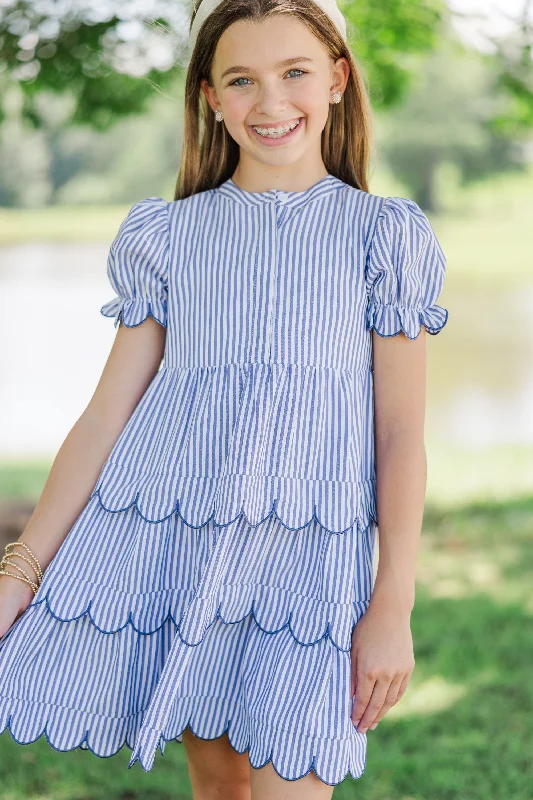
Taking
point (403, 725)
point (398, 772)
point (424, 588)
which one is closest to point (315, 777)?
point (398, 772)

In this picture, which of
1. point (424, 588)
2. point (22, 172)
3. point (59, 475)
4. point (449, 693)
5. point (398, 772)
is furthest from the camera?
point (22, 172)

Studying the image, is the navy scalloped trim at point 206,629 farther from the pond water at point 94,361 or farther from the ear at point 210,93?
the pond water at point 94,361

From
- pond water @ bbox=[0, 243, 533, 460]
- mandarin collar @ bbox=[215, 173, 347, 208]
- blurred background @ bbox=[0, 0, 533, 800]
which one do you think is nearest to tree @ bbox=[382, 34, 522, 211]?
pond water @ bbox=[0, 243, 533, 460]

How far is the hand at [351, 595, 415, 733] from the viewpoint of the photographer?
5.33ft

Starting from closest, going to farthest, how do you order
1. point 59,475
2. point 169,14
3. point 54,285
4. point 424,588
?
point 59,475 < point 169,14 < point 424,588 < point 54,285

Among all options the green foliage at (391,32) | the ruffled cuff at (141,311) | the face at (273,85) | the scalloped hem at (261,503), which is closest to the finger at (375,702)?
the scalloped hem at (261,503)

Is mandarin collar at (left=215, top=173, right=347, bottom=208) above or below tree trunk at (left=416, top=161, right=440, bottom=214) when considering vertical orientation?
below

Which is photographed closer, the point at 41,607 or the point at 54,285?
the point at 41,607

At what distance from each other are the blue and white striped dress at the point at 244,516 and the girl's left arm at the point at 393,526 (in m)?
0.03

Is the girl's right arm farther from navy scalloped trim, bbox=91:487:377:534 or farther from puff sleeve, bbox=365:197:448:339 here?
puff sleeve, bbox=365:197:448:339

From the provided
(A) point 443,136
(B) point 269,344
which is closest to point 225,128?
(B) point 269,344

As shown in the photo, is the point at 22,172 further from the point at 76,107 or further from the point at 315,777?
the point at 315,777

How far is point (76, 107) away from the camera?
4.75 m

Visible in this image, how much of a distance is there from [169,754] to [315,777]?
5.54ft
